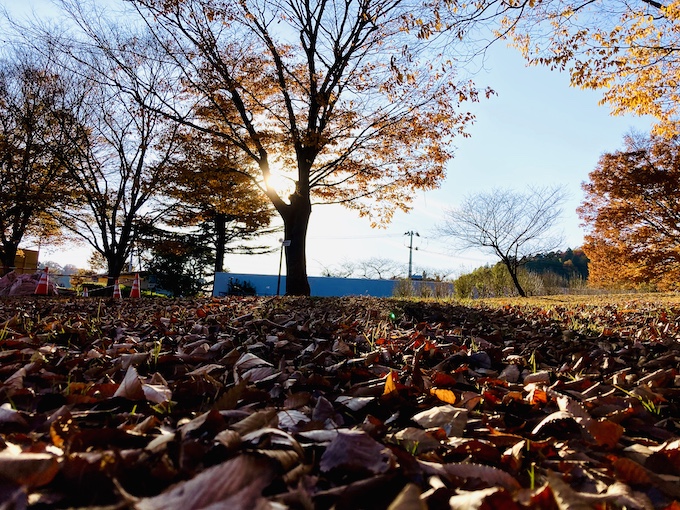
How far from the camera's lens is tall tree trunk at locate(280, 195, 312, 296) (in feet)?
33.0

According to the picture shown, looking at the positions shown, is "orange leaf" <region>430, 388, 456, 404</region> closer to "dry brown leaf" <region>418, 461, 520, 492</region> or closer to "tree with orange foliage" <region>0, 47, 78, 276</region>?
"dry brown leaf" <region>418, 461, 520, 492</region>

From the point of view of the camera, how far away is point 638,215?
43.0ft

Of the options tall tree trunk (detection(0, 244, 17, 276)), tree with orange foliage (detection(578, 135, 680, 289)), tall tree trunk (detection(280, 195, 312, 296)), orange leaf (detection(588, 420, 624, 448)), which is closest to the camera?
orange leaf (detection(588, 420, 624, 448))

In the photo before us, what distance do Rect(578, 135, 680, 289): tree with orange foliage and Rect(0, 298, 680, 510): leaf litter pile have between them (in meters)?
12.7

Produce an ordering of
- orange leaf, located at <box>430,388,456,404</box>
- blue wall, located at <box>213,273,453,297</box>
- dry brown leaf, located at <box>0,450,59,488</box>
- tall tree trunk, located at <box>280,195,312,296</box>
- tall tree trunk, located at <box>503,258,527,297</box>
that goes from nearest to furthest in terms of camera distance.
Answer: dry brown leaf, located at <box>0,450,59,488</box>, orange leaf, located at <box>430,388,456,404</box>, tall tree trunk, located at <box>280,195,312,296</box>, tall tree trunk, located at <box>503,258,527,297</box>, blue wall, located at <box>213,273,453,297</box>

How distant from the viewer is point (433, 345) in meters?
2.43

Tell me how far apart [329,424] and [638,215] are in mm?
15235

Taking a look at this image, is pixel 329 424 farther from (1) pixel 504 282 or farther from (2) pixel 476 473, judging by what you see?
(1) pixel 504 282

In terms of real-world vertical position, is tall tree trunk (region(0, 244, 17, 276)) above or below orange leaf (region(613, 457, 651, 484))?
above

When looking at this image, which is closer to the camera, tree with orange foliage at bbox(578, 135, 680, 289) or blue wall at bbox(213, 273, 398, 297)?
tree with orange foliage at bbox(578, 135, 680, 289)

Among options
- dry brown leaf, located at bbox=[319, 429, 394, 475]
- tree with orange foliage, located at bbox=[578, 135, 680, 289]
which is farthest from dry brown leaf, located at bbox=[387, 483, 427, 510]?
tree with orange foliage, located at bbox=[578, 135, 680, 289]

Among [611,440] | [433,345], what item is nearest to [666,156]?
[433,345]

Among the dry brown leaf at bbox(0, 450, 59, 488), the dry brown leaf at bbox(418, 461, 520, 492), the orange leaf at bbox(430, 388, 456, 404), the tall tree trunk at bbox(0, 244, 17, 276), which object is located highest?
the tall tree trunk at bbox(0, 244, 17, 276)

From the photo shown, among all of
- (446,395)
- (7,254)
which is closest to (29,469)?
(446,395)
